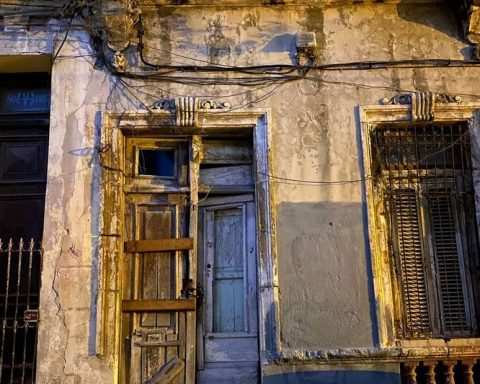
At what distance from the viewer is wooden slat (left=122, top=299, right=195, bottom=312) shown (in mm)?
6461

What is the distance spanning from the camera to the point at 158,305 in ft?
21.2

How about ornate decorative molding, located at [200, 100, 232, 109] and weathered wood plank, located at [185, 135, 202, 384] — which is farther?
ornate decorative molding, located at [200, 100, 232, 109]

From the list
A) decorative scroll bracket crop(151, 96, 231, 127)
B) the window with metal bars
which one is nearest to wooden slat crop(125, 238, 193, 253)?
decorative scroll bracket crop(151, 96, 231, 127)

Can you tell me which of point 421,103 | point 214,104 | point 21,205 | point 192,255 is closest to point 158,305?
point 192,255

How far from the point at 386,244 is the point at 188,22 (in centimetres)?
331

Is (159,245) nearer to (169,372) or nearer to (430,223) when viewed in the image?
(169,372)

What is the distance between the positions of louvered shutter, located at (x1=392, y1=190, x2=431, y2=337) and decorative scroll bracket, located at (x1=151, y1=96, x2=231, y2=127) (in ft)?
7.31

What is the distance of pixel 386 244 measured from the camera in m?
6.69

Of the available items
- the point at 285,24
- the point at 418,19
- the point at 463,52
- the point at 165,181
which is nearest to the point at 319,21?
the point at 285,24

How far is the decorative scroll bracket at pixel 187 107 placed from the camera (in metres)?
6.71

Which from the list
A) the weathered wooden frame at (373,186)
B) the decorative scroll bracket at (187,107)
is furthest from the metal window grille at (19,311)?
the weathered wooden frame at (373,186)

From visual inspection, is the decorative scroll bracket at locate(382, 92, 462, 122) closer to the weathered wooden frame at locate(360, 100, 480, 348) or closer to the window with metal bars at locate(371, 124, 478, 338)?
the weathered wooden frame at locate(360, 100, 480, 348)

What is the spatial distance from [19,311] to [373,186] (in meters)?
4.06

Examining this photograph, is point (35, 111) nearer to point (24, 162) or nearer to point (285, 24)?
point (24, 162)
